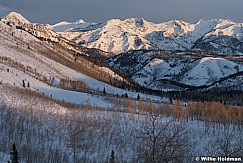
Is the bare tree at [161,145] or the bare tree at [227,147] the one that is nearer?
the bare tree at [161,145]

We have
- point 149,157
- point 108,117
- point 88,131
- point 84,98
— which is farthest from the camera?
point 84,98

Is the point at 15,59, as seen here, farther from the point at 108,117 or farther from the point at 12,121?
the point at 12,121

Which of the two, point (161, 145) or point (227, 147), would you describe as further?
point (227, 147)

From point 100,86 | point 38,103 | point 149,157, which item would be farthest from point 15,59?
point 149,157

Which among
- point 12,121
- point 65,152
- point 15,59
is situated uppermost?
point 15,59

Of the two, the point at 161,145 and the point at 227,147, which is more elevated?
the point at 161,145

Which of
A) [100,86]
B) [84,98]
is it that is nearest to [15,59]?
[100,86]

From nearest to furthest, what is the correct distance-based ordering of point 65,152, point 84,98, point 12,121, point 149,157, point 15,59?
point 149,157 → point 65,152 → point 12,121 → point 84,98 → point 15,59

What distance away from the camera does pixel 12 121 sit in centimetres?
7894

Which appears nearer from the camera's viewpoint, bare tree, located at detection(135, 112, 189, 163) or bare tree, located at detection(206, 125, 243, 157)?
bare tree, located at detection(135, 112, 189, 163)

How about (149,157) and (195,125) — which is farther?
(195,125)

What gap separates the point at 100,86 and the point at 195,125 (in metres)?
97.6

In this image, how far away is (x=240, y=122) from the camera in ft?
352

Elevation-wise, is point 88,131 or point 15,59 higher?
point 15,59
